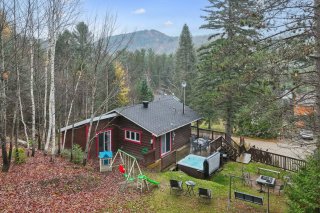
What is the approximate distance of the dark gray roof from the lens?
17691 mm

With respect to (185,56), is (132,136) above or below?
below

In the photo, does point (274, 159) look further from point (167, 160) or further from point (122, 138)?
point (122, 138)

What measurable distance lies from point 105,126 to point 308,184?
1263 centimetres

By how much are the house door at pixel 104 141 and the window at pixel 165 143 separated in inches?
156

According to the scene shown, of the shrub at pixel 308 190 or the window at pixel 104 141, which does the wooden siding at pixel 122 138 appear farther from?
the shrub at pixel 308 190

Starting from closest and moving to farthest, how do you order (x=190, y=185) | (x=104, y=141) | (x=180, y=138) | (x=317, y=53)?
1. (x=317, y=53)
2. (x=190, y=185)
3. (x=104, y=141)
4. (x=180, y=138)

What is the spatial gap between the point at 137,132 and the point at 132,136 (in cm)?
73

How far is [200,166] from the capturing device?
596 inches

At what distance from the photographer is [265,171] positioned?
628 inches

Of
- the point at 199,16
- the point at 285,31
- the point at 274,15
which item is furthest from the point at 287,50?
the point at 199,16

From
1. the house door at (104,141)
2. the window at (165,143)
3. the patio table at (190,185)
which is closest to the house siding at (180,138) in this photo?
the window at (165,143)

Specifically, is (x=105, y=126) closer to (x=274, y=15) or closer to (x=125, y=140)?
(x=125, y=140)

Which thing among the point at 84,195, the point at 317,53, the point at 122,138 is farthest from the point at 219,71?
the point at 84,195

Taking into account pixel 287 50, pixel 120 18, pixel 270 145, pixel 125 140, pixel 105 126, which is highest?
pixel 120 18
